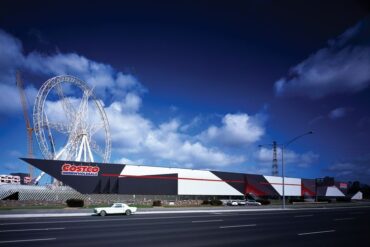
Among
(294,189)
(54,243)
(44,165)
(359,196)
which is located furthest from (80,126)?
(359,196)

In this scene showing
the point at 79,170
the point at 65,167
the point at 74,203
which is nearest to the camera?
the point at 74,203

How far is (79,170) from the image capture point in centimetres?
5741

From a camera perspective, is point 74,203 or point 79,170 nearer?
point 74,203

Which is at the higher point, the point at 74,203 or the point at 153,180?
the point at 153,180

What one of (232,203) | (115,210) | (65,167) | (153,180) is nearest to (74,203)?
(65,167)

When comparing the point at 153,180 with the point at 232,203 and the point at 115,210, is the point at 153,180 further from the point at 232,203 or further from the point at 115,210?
the point at 115,210

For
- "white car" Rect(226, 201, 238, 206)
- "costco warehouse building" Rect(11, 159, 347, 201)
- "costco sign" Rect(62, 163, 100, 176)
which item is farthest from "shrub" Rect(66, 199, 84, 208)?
"white car" Rect(226, 201, 238, 206)

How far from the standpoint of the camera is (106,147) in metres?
66.2

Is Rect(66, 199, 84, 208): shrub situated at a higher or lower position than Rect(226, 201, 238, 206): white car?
higher

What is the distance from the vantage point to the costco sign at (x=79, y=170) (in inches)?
2211

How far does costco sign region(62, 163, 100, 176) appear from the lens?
56.2 meters

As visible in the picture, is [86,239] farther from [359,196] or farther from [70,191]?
[359,196]

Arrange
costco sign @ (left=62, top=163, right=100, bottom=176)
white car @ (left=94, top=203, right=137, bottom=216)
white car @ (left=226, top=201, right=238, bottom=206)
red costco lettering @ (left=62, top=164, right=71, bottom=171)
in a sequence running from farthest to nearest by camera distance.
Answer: white car @ (left=226, top=201, right=238, bottom=206) < costco sign @ (left=62, top=163, right=100, bottom=176) < red costco lettering @ (left=62, top=164, right=71, bottom=171) < white car @ (left=94, top=203, right=137, bottom=216)

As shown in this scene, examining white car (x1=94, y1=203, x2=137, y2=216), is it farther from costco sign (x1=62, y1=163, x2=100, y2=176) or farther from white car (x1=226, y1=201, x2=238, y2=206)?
white car (x1=226, y1=201, x2=238, y2=206)
